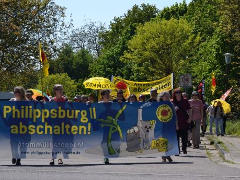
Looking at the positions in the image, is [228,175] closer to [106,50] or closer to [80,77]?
[106,50]

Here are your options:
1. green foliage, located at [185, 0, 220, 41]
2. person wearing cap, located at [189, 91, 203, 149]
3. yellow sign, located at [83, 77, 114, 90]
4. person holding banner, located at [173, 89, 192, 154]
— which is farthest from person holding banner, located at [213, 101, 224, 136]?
green foliage, located at [185, 0, 220, 41]

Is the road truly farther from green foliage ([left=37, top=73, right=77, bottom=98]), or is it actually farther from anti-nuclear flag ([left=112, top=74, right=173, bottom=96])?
green foliage ([left=37, top=73, right=77, bottom=98])

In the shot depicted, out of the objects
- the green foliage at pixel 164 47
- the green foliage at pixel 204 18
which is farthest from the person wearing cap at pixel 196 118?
the green foliage at pixel 164 47

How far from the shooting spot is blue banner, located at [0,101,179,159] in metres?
15.9

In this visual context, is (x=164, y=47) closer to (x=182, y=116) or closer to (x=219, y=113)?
(x=219, y=113)

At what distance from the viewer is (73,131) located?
1606cm

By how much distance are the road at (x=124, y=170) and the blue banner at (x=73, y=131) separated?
266 millimetres

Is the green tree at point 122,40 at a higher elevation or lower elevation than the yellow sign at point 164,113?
higher

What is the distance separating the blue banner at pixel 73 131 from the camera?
1591 centimetres

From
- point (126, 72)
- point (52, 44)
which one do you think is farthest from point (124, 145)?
point (126, 72)

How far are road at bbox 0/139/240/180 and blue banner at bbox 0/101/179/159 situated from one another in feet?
0.87

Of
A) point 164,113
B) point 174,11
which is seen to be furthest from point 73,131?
point 174,11

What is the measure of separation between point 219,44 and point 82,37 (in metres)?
50.0

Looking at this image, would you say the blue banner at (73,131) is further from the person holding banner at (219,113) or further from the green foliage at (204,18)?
the green foliage at (204,18)
